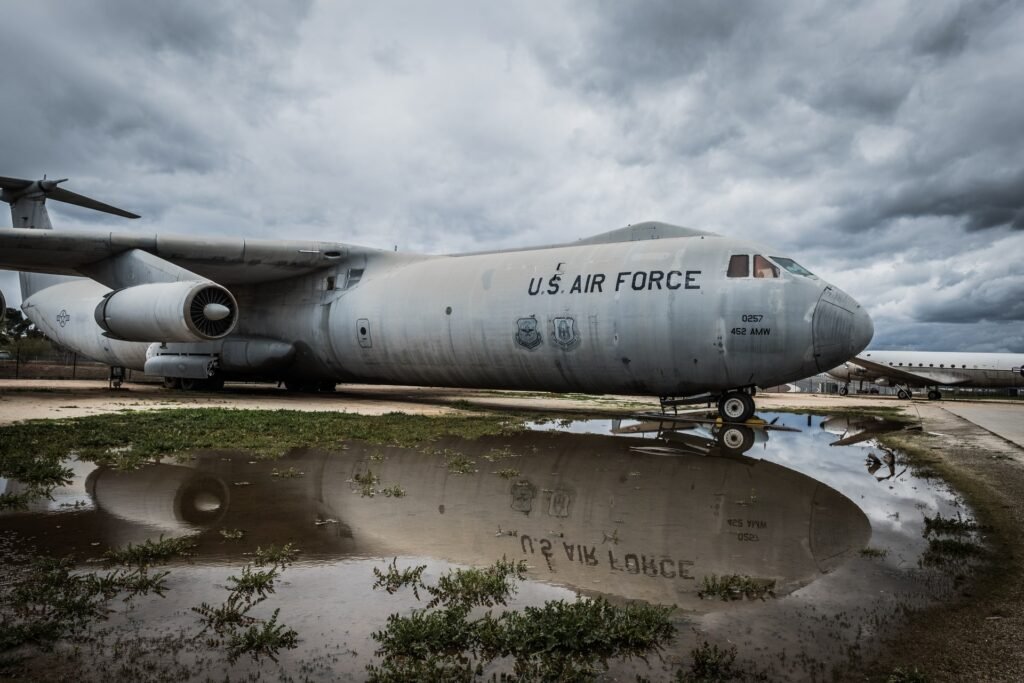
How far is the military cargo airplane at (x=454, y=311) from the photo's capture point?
36.0 feet

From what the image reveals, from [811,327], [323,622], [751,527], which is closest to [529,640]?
[323,622]

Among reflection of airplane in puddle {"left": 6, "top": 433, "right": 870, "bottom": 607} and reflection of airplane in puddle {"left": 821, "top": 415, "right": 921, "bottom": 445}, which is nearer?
reflection of airplane in puddle {"left": 6, "top": 433, "right": 870, "bottom": 607}

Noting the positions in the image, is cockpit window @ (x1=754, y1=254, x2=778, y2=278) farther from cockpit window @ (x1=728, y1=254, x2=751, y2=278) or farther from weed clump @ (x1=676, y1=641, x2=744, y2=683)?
weed clump @ (x1=676, y1=641, x2=744, y2=683)

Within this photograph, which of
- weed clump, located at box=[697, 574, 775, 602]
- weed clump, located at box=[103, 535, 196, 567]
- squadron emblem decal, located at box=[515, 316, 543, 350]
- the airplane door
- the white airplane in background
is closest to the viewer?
weed clump, located at box=[697, 574, 775, 602]

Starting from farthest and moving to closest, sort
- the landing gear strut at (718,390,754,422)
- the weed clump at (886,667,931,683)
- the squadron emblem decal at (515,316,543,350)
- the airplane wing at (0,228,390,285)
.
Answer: the airplane wing at (0,228,390,285) < the squadron emblem decal at (515,316,543,350) < the landing gear strut at (718,390,754,422) < the weed clump at (886,667,931,683)

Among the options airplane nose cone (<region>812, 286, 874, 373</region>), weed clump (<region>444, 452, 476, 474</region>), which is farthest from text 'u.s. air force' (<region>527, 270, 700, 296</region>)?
weed clump (<region>444, 452, 476, 474</region>)

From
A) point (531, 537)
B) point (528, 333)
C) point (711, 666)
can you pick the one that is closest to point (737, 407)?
point (528, 333)

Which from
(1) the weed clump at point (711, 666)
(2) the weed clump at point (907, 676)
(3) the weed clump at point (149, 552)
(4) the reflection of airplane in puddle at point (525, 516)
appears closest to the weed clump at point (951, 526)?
(4) the reflection of airplane in puddle at point (525, 516)

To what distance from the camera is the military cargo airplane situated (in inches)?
432

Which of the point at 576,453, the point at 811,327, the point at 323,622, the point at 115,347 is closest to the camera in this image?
the point at 323,622

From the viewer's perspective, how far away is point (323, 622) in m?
2.82

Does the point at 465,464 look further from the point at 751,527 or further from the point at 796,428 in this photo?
the point at 796,428

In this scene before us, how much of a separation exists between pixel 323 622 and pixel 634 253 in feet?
35.0

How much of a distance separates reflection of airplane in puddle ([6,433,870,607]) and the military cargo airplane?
4.32m
